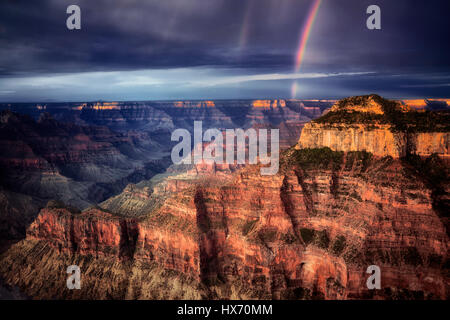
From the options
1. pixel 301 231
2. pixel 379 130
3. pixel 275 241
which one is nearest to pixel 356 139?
pixel 379 130

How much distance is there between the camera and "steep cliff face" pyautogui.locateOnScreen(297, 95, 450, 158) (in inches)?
2072

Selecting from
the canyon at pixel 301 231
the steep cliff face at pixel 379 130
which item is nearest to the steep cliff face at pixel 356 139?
the steep cliff face at pixel 379 130

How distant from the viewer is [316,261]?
49281 mm

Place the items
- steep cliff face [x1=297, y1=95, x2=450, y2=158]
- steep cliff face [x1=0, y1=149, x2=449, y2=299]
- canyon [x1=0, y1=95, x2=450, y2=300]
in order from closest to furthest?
steep cliff face [x1=0, y1=149, x2=449, y2=299]
canyon [x1=0, y1=95, x2=450, y2=300]
steep cliff face [x1=297, y1=95, x2=450, y2=158]

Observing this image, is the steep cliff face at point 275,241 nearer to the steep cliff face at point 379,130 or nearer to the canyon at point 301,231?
the canyon at point 301,231

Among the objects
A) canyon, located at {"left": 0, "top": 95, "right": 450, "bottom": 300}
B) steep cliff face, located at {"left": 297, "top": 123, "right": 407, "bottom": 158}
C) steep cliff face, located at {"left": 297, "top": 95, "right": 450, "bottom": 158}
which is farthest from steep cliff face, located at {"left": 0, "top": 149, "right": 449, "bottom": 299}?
steep cliff face, located at {"left": 297, "top": 95, "right": 450, "bottom": 158}

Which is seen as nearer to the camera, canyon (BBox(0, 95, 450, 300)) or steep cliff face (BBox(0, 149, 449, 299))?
steep cliff face (BBox(0, 149, 449, 299))

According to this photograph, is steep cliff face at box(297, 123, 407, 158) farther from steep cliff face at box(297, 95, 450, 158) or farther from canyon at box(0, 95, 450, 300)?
canyon at box(0, 95, 450, 300)

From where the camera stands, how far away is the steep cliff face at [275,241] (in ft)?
145

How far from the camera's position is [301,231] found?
172 ft

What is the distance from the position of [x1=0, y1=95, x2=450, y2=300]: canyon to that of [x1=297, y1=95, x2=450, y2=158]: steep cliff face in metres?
0.17

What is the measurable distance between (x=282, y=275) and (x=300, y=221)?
8.00 metres

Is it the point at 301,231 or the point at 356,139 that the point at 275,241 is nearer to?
the point at 301,231

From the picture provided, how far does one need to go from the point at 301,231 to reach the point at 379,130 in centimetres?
1838
